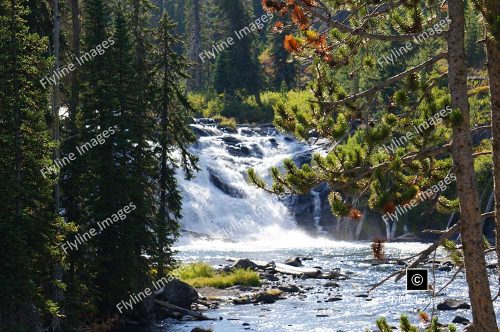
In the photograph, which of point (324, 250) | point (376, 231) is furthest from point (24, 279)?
point (376, 231)

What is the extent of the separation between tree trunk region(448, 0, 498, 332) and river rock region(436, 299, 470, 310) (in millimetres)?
20201

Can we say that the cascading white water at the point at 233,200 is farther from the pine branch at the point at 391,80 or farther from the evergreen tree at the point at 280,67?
the pine branch at the point at 391,80

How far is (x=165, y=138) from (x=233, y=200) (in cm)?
3098

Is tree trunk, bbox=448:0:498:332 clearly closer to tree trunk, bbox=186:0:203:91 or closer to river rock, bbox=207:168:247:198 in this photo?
river rock, bbox=207:168:247:198

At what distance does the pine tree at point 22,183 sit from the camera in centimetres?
1662

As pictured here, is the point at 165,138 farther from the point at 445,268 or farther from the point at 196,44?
the point at 196,44

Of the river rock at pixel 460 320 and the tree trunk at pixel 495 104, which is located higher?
the tree trunk at pixel 495 104

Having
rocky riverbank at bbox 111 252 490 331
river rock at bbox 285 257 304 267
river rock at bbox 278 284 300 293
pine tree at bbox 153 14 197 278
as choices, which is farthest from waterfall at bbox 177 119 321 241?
pine tree at bbox 153 14 197 278

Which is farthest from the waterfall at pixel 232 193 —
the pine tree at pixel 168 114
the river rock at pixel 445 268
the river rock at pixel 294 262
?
the pine tree at pixel 168 114

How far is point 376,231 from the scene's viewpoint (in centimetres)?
6325

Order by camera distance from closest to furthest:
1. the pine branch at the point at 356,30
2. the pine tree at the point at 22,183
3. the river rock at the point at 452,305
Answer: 1. the pine branch at the point at 356,30
2. the pine tree at the point at 22,183
3. the river rock at the point at 452,305

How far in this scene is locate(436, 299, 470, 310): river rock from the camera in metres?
26.9

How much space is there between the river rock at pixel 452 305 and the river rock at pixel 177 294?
975 centimetres

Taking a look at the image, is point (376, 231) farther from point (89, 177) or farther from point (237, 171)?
point (89, 177)
